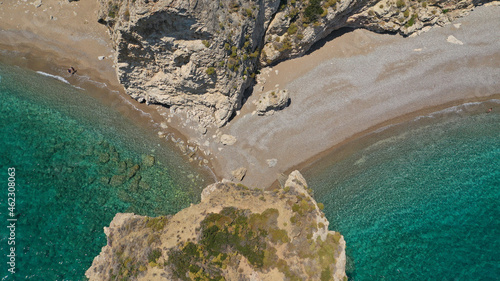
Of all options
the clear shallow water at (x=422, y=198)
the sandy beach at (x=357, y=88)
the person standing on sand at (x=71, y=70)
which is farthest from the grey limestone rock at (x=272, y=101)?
the person standing on sand at (x=71, y=70)

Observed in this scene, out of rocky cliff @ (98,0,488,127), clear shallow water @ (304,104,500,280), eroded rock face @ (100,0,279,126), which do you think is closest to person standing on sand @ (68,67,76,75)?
rocky cliff @ (98,0,488,127)

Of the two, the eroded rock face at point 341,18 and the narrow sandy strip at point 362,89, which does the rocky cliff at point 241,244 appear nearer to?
the narrow sandy strip at point 362,89

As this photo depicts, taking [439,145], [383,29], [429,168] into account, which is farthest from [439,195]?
[383,29]

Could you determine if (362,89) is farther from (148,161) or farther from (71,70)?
(71,70)

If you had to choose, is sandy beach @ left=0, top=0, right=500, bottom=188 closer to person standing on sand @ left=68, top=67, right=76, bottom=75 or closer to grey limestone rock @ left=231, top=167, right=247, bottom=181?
grey limestone rock @ left=231, top=167, right=247, bottom=181

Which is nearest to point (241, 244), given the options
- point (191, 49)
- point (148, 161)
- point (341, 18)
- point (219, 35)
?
point (148, 161)
